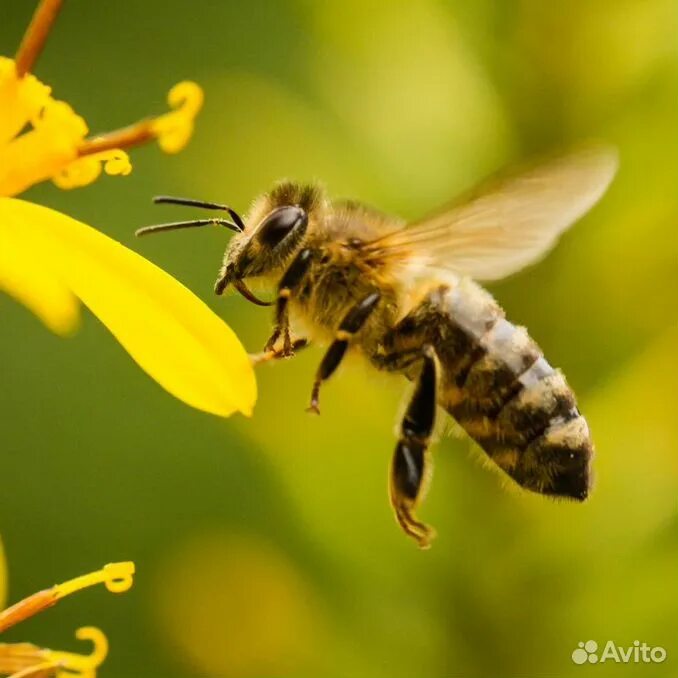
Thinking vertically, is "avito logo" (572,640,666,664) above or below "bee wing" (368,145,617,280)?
below

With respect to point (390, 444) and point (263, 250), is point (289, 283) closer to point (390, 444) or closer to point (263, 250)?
point (263, 250)

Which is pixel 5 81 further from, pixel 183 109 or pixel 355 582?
pixel 355 582

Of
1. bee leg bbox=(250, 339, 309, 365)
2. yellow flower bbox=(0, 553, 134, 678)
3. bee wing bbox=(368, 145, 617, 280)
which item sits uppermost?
bee wing bbox=(368, 145, 617, 280)

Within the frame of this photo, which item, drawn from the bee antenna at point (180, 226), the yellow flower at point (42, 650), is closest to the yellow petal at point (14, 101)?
the bee antenna at point (180, 226)

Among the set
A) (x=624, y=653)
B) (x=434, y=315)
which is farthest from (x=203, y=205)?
(x=624, y=653)

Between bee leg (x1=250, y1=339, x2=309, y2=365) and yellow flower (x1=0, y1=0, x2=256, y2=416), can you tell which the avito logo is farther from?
yellow flower (x1=0, y1=0, x2=256, y2=416)

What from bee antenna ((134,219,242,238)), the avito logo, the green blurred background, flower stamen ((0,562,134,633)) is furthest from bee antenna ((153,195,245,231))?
the avito logo

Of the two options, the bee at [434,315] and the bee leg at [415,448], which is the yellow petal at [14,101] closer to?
the bee at [434,315]
